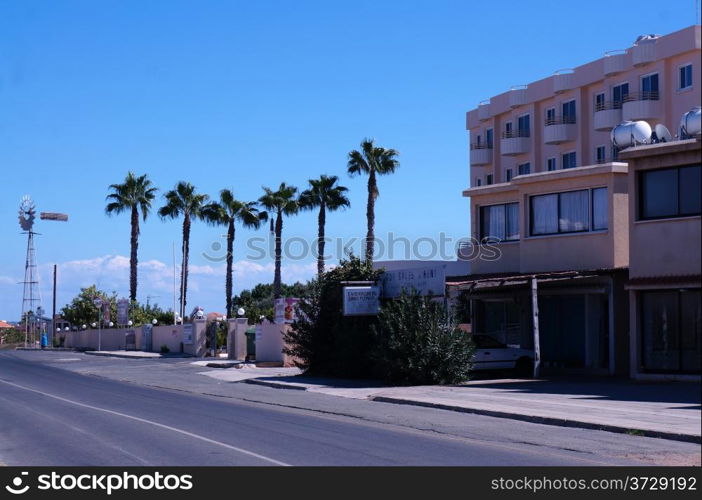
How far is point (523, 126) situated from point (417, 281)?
34134 millimetres

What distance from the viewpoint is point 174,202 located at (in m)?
76.5

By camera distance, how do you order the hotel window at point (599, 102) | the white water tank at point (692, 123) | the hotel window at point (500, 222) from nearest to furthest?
the white water tank at point (692, 123)
the hotel window at point (500, 222)
the hotel window at point (599, 102)

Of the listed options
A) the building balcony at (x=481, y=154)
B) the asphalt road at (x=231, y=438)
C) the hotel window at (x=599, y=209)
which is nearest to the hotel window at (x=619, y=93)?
the building balcony at (x=481, y=154)

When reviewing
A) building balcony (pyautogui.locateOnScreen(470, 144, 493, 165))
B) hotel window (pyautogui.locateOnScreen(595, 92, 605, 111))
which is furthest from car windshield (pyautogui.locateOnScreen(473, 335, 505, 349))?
building balcony (pyautogui.locateOnScreen(470, 144, 493, 165))

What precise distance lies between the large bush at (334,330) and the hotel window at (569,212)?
5956 millimetres

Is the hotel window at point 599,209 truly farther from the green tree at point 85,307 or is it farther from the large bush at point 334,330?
the green tree at point 85,307

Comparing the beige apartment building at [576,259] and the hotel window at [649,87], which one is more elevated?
the hotel window at [649,87]

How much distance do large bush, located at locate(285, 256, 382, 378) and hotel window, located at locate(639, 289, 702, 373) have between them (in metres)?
9.04

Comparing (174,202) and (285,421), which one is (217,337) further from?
(285,421)

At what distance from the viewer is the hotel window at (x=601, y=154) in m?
55.5

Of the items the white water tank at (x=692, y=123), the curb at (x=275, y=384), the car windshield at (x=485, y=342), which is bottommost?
the curb at (x=275, y=384)

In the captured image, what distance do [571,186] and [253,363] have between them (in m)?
19.5

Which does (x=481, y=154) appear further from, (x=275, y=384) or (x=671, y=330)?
(x=671, y=330)

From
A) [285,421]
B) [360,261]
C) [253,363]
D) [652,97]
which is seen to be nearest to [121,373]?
[253,363]
